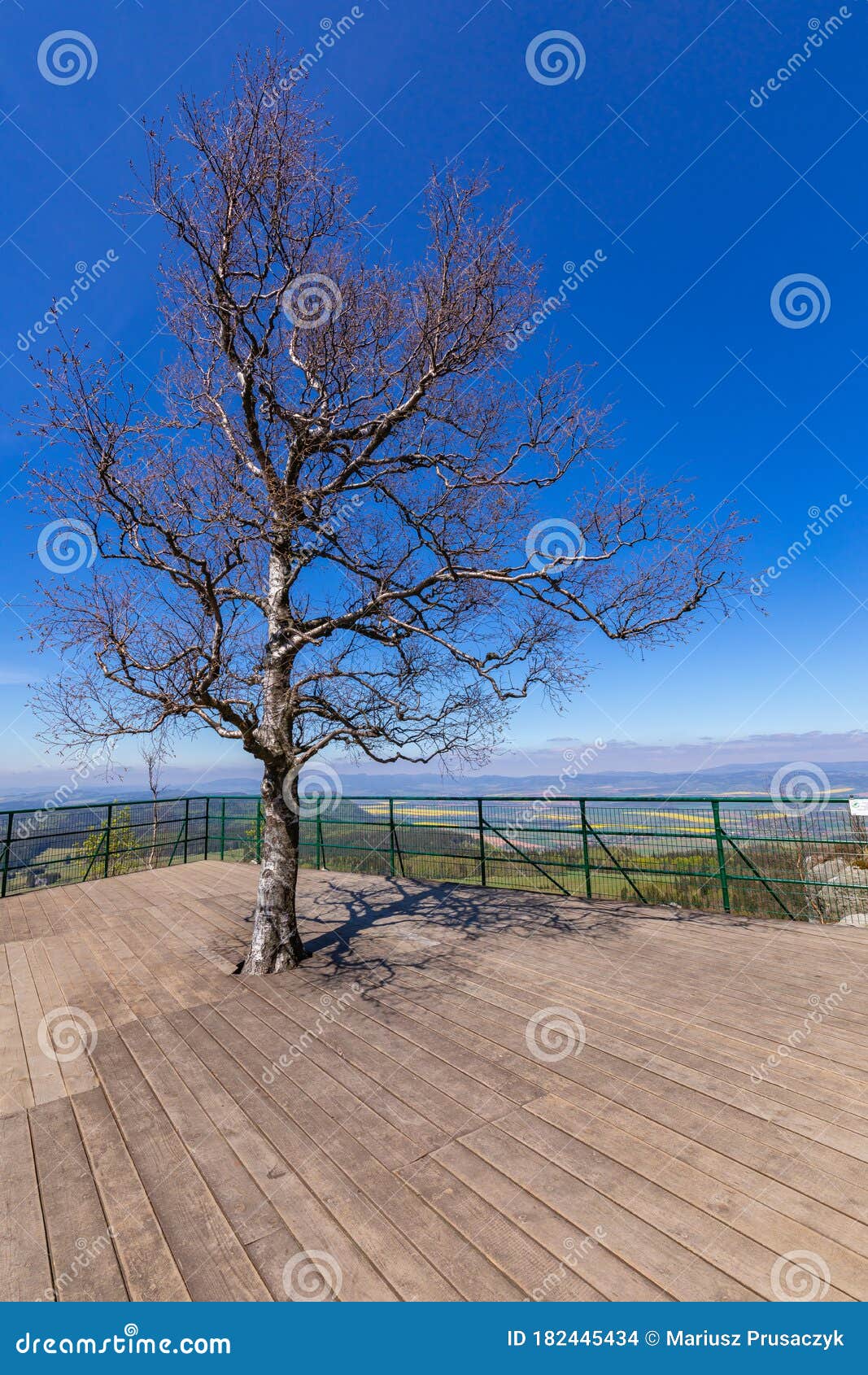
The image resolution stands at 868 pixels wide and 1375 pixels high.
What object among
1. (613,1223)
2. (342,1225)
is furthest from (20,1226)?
(613,1223)

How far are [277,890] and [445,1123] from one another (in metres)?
3.04

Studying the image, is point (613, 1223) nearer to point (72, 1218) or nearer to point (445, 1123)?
point (445, 1123)

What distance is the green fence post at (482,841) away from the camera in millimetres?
9008

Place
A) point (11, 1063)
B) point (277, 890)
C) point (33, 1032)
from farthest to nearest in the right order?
point (277, 890) → point (33, 1032) → point (11, 1063)

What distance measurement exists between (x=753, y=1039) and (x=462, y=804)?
5.69 metres

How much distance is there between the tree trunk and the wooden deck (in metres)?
0.22

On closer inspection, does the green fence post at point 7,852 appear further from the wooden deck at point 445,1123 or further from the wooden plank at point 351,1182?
the wooden plank at point 351,1182

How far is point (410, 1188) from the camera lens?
255 centimetres

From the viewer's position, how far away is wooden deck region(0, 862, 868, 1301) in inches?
84.4

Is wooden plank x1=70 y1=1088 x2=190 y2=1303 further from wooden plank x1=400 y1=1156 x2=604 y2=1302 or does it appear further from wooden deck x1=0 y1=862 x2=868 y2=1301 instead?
wooden plank x1=400 y1=1156 x2=604 y2=1302

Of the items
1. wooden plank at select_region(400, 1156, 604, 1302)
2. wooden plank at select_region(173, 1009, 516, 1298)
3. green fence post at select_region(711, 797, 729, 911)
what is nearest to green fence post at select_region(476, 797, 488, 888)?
green fence post at select_region(711, 797, 729, 911)

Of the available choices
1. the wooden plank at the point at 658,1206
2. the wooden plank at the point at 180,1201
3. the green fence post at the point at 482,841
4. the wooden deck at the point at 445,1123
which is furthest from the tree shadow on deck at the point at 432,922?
the wooden plank at the point at 658,1206

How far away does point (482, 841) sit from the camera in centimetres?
902
